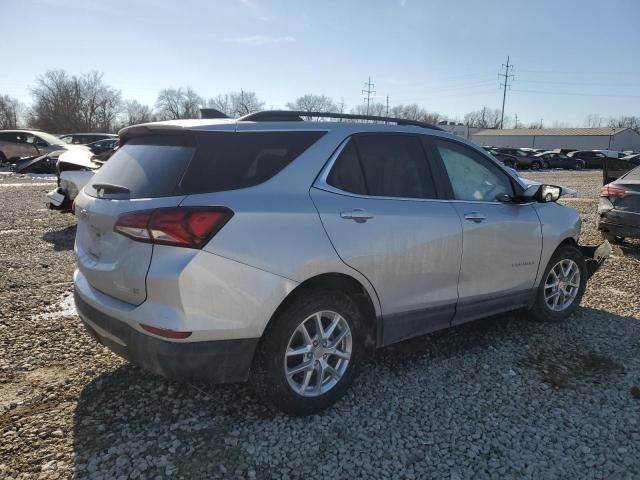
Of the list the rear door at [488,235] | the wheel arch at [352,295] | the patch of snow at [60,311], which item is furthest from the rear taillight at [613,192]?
the patch of snow at [60,311]

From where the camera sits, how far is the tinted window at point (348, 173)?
2844mm

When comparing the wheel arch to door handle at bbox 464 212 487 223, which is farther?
door handle at bbox 464 212 487 223

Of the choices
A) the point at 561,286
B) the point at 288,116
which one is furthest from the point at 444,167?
the point at 561,286

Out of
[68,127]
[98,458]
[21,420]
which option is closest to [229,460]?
[98,458]

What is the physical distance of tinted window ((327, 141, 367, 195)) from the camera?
2.84 m

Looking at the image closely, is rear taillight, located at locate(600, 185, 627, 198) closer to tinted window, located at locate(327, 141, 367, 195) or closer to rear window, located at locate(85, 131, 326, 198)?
tinted window, located at locate(327, 141, 367, 195)

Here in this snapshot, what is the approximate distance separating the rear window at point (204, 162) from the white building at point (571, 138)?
91899mm

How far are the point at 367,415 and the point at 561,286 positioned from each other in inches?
103

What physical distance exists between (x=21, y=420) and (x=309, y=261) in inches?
75.0

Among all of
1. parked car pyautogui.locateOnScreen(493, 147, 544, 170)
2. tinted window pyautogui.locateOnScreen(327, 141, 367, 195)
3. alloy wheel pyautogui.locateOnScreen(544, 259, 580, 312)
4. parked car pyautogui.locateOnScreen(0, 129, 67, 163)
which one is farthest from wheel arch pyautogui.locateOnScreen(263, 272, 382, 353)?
parked car pyautogui.locateOnScreen(493, 147, 544, 170)

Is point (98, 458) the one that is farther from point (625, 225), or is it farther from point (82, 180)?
point (625, 225)

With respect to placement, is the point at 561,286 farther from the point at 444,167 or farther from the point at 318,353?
the point at 318,353

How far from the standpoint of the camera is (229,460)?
2.42 m

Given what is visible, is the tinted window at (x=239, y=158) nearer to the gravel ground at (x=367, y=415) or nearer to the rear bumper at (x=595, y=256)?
the gravel ground at (x=367, y=415)
